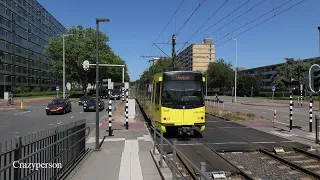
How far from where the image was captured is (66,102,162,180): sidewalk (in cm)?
868

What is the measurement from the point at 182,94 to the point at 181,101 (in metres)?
0.34

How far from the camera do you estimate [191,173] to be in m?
9.51

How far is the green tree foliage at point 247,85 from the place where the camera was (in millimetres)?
91062

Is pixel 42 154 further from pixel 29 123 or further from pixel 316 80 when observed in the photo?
pixel 29 123

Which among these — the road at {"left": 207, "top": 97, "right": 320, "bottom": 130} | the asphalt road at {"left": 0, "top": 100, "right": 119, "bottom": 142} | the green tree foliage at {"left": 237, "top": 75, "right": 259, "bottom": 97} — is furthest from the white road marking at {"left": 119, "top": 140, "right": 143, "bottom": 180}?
the green tree foliage at {"left": 237, "top": 75, "right": 259, "bottom": 97}

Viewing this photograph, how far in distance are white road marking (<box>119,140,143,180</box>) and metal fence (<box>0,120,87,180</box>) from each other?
1.45 metres

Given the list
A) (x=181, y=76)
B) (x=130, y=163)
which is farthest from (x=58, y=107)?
(x=130, y=163)

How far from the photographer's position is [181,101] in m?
15.6

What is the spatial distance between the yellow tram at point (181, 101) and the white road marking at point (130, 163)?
2.12 metres

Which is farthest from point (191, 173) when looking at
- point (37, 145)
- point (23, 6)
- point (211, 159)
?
point (23, 6)

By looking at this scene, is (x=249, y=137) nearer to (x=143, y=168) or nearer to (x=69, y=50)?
(x=143, y=168)

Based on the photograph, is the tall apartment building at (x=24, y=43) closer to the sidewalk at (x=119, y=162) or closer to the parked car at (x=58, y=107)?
the parked car at (x=58, y=107)

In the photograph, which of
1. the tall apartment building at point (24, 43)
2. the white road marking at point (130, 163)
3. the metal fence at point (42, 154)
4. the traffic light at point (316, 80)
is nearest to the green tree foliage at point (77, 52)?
the tall apartment building at point (24, 43)

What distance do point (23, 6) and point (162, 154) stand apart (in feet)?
307
